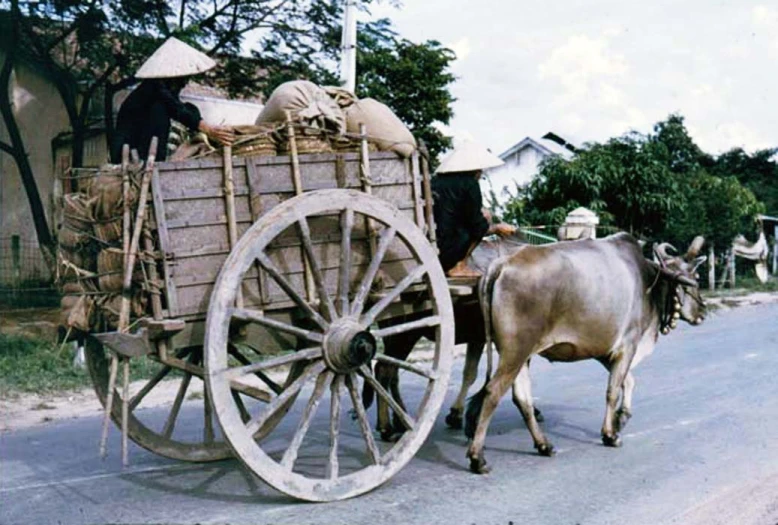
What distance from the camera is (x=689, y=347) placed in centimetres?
1376

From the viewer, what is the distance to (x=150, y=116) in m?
6.12

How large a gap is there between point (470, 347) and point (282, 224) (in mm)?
2996

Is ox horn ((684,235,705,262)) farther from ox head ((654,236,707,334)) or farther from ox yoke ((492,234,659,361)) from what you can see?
ox yoke ((492,234,659,361))

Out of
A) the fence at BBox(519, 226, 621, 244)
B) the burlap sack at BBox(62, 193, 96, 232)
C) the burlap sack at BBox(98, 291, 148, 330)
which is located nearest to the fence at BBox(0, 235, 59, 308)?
the fence at BBox(519, 226, 621, 244)

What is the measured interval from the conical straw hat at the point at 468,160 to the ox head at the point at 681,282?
1.75 m

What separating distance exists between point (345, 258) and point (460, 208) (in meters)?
1.72

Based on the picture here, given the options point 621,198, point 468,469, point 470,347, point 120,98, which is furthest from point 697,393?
point 120,98

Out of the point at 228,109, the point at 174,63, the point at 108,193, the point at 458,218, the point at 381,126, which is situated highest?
the point at 228,109

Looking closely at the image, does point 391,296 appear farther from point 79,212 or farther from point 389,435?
point 79,212

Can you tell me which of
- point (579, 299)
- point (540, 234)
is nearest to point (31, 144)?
point (540, 234)

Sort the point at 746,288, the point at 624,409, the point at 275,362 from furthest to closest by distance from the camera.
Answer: the point at 746,288
the point at 624,409
the point at 275,362

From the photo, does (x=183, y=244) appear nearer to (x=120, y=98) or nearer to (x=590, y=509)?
(x=590, y=509)

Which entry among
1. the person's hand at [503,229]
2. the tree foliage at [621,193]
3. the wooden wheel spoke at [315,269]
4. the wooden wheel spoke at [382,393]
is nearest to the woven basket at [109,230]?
the wooden wheel spoke at [315,269]

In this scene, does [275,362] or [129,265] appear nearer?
[129,265]
